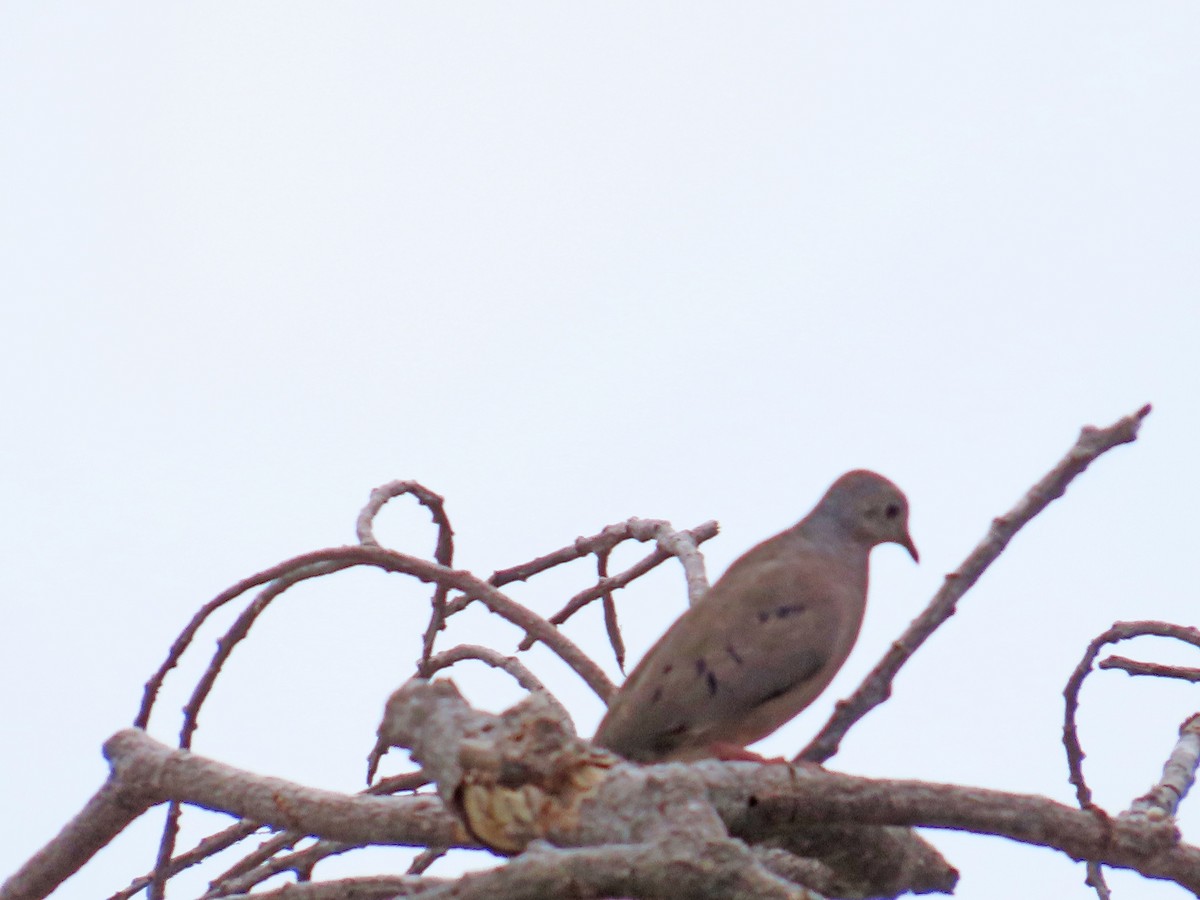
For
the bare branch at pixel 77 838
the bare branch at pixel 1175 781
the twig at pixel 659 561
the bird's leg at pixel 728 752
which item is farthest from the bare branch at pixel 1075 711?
the bare branch at pixel 77 838

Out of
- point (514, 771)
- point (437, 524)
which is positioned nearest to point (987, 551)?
point (514, 771)

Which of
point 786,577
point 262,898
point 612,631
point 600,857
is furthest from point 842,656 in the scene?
point 600,857

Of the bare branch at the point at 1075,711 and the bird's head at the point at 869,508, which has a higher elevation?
the bird's head at the point at 869,508

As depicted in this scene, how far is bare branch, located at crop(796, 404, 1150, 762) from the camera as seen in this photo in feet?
10.3

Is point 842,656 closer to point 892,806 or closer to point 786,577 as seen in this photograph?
point 786,577

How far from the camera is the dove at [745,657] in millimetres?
4445

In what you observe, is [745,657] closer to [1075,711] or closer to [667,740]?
[667,740]

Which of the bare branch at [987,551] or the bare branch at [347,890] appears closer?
the bare branch at [987,551]

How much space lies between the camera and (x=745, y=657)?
466 cm

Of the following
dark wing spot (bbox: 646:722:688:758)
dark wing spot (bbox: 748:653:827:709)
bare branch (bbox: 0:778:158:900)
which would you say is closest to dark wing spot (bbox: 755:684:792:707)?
dark wing spot (bbox: 748:653:827:709)

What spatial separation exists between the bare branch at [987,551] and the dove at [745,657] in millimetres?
1095

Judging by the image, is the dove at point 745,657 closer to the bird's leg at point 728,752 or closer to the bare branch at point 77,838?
the bird's leg at point 728,752

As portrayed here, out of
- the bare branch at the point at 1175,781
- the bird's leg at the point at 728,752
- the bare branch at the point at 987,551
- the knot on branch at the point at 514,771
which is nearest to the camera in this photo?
the knot on branch at the point at 514,771

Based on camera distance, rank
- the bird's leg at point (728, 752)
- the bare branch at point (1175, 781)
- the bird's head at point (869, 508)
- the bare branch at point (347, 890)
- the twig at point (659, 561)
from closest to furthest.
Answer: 1. the bare branch at point (1175, 781)
2. the bare branch at point (347, 890)
3. the bird's leg at point (728, 752)
4. the twig at point (659, 561)
5. the bird's head at point (869, 508)
